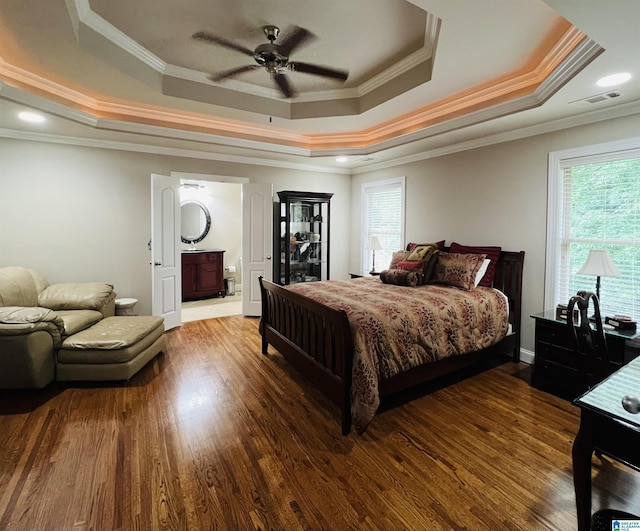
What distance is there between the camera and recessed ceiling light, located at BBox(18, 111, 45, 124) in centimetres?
328

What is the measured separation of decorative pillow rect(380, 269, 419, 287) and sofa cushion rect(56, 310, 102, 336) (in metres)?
3.22

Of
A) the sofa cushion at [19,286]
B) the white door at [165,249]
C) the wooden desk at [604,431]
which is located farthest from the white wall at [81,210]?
the wooden desk at [604,431]

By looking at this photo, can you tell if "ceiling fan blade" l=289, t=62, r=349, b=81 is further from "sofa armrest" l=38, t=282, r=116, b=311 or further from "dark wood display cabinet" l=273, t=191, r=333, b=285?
"sofa armrest" l=38, t=282, r=116, b=311

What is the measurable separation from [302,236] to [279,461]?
156 inches

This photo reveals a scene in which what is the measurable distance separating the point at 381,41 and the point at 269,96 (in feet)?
5.07

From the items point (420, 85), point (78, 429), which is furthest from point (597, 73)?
point (78, 429)

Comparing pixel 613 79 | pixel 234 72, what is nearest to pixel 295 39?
pixel 234 72

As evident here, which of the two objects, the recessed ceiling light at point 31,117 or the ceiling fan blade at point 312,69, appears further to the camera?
the recessed ceiling light at point 31,117

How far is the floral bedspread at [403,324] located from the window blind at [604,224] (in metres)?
0.76

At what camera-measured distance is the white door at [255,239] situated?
5.25 m

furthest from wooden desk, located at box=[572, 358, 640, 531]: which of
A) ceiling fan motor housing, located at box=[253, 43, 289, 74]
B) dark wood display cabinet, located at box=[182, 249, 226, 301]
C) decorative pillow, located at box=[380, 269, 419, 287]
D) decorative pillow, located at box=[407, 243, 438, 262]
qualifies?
dark wood display cabinet, located at box=[182, 249, 226, 301]

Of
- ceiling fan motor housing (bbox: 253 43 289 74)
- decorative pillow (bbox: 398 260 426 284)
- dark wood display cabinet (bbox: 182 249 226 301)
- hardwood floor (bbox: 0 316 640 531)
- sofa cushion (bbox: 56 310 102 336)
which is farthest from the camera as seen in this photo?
dark wood display cabinet (bbox: 182 249 226 301)

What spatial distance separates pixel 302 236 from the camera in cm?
568

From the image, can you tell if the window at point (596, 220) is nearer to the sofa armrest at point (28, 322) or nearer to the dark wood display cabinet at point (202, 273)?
the sofa armrest at point (28, 322)
